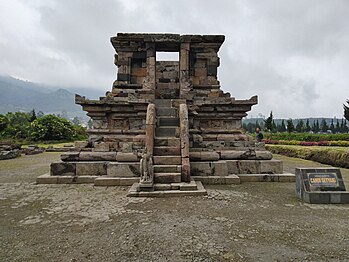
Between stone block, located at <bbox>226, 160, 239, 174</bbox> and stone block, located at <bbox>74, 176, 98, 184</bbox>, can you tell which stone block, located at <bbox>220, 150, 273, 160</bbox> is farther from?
stone block, located at <bbox>74, 176, 98, 184</bbox>

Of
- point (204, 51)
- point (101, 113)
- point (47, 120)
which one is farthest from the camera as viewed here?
point (47, 120)

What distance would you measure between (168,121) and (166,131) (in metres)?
0.70

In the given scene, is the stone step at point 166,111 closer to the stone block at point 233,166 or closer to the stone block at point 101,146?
the stone block at point 101,146

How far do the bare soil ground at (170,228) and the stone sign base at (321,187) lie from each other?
0.21 meters

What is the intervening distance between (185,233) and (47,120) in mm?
30407

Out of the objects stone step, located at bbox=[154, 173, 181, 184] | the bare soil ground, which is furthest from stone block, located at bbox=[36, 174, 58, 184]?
stone step, located at bbox=[154, 173, 181, 184]

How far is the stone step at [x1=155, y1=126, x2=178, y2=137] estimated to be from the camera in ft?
26.0

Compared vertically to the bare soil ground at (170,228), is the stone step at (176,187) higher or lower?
higher

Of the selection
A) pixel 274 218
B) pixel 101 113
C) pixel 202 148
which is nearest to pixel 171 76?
pixel 101 113

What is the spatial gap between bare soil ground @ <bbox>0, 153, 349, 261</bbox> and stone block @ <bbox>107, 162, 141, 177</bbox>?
1.15m

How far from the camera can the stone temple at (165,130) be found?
6.67 metres

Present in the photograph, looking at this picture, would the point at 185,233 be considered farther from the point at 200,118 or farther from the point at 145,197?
the point at 200,118

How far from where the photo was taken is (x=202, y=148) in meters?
7.86

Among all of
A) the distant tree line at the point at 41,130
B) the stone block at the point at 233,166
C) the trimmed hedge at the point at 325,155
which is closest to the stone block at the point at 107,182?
the stone block at the point at 233,166
